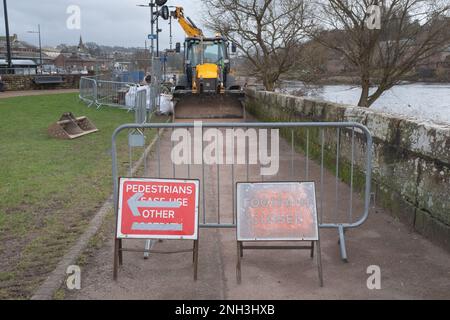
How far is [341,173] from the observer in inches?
288

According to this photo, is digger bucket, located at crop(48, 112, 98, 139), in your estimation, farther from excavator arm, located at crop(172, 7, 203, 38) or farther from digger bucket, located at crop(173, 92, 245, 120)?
excavator arm, located at crop(172, 7, 203, 38)

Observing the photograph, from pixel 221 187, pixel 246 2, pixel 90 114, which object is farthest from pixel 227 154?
pixel 246 2

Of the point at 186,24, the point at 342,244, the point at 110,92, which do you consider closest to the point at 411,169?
the point at 342,244

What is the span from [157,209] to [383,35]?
12815 millimetres

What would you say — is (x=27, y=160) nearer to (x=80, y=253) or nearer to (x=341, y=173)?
(x=80, y=253)

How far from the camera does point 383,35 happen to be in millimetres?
15070

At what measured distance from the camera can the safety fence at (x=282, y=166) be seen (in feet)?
15.9

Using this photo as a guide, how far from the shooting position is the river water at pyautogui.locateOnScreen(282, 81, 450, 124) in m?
18.9

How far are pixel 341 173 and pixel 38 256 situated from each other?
176 inches

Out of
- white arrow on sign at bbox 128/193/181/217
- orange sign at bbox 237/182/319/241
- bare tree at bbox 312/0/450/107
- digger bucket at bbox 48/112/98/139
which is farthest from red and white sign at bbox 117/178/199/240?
bare tree at bbox 312/0/450/107

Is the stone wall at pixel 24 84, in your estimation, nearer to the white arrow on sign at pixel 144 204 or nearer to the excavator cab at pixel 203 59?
the excavator cab at pixel 203 59

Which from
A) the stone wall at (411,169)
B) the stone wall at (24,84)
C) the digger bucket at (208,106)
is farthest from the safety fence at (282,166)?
the stone wall at (24,84)

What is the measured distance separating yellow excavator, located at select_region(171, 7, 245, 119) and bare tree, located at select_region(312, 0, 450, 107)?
3.72 meters

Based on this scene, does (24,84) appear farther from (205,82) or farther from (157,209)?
(157,209)
